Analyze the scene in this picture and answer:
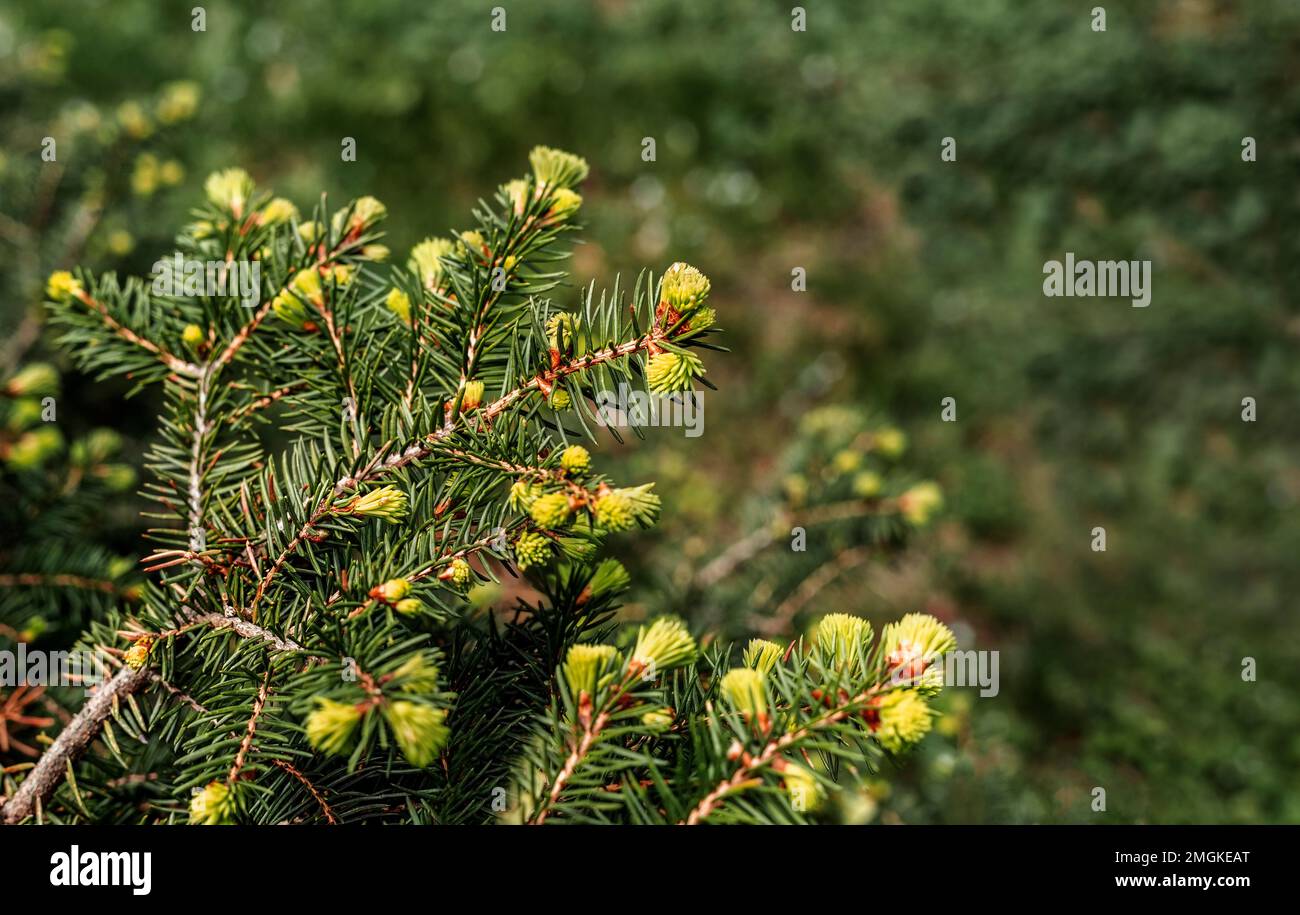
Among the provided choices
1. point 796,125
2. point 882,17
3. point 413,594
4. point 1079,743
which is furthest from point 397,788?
point 882,17

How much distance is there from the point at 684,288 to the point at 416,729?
1.41 feet

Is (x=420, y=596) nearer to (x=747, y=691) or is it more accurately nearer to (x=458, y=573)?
(x=458, y=573)

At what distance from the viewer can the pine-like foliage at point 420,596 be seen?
760 millimetres

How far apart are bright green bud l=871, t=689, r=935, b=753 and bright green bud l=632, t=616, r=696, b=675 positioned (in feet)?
0.56

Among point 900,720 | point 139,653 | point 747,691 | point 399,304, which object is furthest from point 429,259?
point 900,720

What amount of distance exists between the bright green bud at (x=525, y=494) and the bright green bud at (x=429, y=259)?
334 millimetres

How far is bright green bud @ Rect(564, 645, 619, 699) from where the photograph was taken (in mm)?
762

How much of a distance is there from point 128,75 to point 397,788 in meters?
4.16

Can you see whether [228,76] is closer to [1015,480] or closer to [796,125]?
[796,125]

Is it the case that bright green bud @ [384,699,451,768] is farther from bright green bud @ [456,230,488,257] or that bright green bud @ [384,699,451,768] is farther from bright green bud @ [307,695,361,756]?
bright green bud @ [456,230,488,257]

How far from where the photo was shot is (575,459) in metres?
0.79

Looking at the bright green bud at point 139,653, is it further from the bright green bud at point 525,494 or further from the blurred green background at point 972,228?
the blurred green background at point 972,228

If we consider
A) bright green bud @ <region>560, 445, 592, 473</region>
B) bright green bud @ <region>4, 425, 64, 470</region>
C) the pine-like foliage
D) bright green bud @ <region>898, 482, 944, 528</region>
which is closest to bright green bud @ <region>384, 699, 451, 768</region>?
the pine-like foliage
